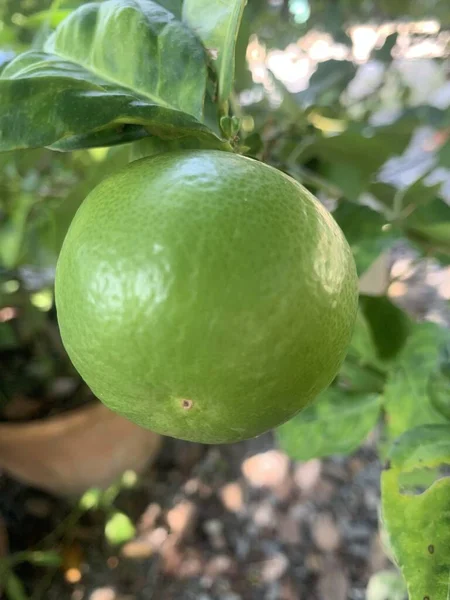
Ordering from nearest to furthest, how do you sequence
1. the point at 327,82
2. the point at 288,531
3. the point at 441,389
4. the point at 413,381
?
1. the point at 441,389
2. the point at 413,381
3. the point at 327,82
4. the point at 288,531

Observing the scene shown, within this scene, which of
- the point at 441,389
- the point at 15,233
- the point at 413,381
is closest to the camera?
the point at 441,389

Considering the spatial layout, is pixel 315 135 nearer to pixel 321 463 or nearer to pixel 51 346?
pixel 51 346

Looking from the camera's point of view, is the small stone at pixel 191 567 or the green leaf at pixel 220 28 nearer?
the green leaf at pixel 220 28

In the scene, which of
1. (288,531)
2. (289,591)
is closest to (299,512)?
(288,531)

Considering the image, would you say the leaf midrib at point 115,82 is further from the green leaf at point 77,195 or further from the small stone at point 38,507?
the small stone at point 38,507

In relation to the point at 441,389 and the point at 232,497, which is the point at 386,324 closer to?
the point at 441,389

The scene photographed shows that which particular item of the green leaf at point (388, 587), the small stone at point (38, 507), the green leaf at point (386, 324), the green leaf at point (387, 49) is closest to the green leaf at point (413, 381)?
the green leaf at point (386, 324)

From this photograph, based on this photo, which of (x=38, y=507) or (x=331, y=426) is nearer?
(x=331, y=426)
